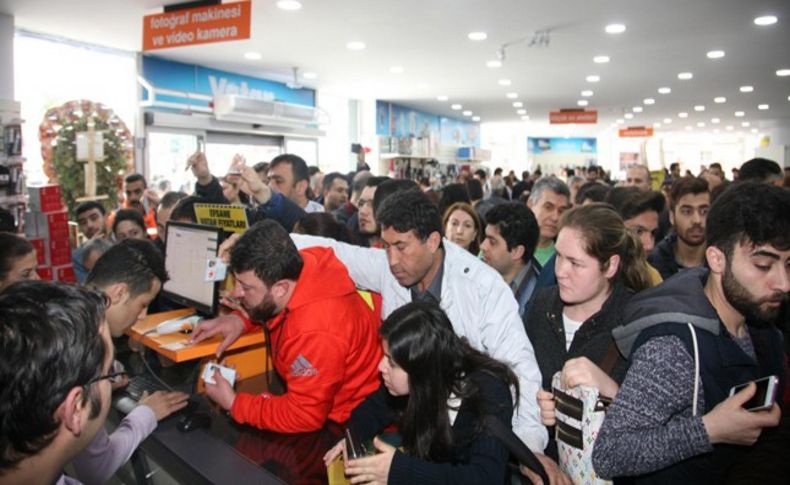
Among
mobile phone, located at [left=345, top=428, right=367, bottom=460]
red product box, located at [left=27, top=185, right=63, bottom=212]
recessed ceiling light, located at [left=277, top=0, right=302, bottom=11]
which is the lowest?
mobile phone, located at [left=345, top=428, right=367, bottom=460]

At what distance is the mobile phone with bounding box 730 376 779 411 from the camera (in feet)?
4.26

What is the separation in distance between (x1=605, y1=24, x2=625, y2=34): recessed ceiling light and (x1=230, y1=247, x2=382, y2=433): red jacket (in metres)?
6.59

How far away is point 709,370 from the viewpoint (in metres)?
1.40

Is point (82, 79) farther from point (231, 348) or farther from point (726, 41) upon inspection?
point (726, 41)

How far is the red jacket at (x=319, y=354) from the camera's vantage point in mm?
1929

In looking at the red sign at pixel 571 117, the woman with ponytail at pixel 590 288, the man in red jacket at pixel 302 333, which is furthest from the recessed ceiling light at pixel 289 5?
the red sign at pixel 571 117

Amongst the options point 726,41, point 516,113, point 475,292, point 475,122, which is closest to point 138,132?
point 475,292

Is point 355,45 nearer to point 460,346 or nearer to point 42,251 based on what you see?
point 42,251

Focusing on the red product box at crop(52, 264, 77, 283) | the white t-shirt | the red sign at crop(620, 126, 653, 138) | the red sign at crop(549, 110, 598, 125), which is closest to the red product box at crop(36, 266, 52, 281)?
the red product box at crop(52, 264, 77, 283)

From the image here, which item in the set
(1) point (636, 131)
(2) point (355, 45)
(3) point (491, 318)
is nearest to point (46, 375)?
(3) point (491, 318)

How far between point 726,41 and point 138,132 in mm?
8924

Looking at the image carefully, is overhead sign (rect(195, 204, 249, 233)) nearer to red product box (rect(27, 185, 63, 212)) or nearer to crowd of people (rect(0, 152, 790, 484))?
crowd of people (rect(0, 152, 790, 484))

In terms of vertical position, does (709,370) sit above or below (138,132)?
below

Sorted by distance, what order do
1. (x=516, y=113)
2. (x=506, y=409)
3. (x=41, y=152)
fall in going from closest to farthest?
(x=506, y=409), (x=41, y=152), (x=516, y=113)
